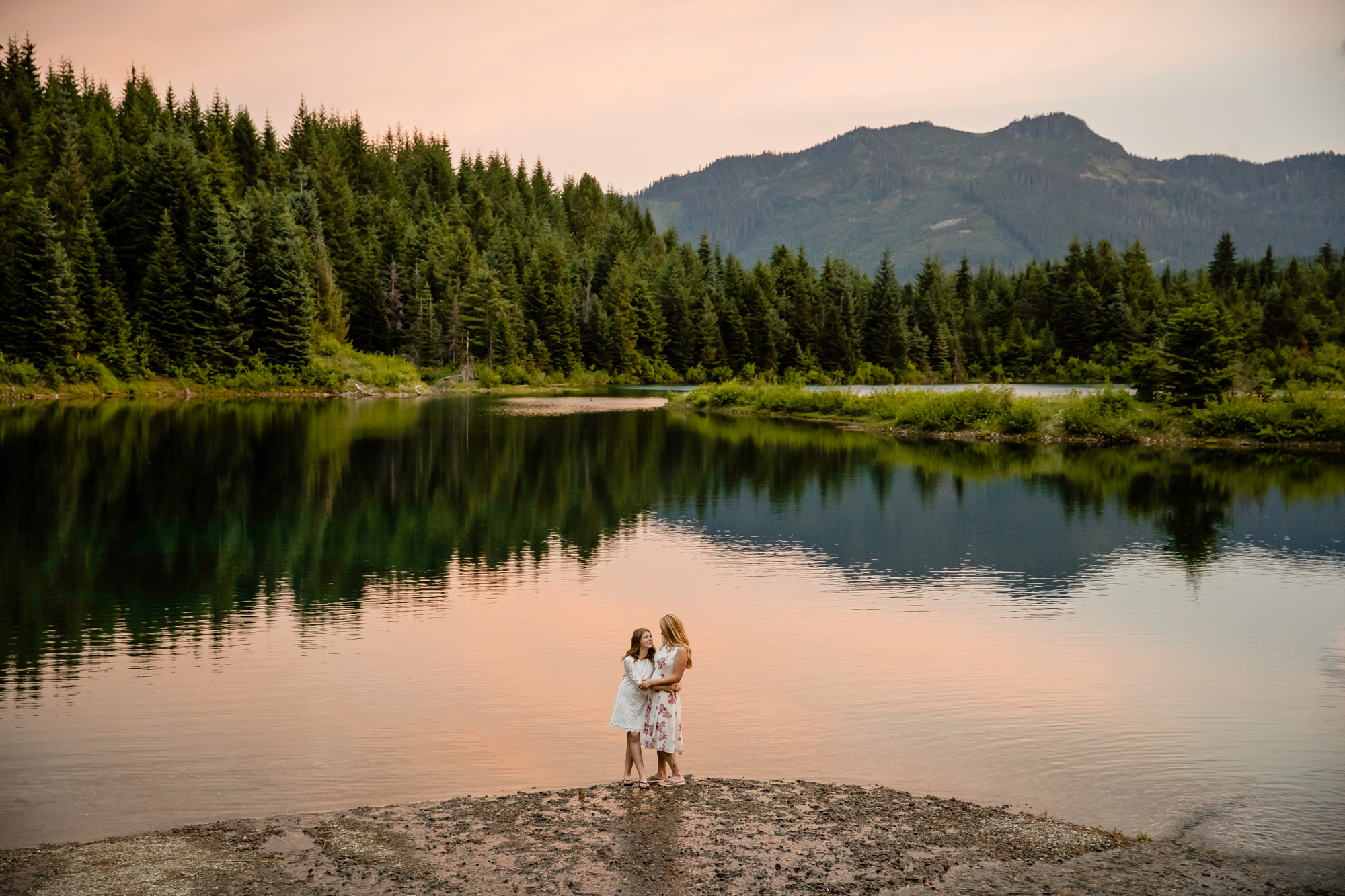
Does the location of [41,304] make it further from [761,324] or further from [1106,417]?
[761,324]

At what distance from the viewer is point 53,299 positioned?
3076 inches

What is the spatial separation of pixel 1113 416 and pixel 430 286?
94021 millimetres

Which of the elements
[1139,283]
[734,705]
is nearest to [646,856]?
[734,705]

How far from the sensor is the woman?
10.0 meters

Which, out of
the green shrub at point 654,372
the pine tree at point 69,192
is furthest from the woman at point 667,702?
the green shrub at point 654,372

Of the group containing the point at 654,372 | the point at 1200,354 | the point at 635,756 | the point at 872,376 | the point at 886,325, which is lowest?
the point at 635,756

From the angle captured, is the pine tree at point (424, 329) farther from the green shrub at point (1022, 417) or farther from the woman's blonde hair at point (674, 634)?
the woman's blonde hair at point (674, 634)

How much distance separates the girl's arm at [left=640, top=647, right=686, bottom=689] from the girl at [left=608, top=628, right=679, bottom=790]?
102 millimetres

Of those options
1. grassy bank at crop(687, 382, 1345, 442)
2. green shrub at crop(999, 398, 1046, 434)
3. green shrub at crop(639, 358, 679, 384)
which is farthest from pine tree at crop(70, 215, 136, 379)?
green shrub at crop(639, 358, 679, 384)

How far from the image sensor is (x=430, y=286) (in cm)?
13225

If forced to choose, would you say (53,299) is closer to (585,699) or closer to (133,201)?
(133,201)

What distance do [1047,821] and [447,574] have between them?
14.7 metres

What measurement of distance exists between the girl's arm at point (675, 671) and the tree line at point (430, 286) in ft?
183

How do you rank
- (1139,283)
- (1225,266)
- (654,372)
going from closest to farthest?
1. (1139,283)
2. (654,372)
3. (1225,266)
